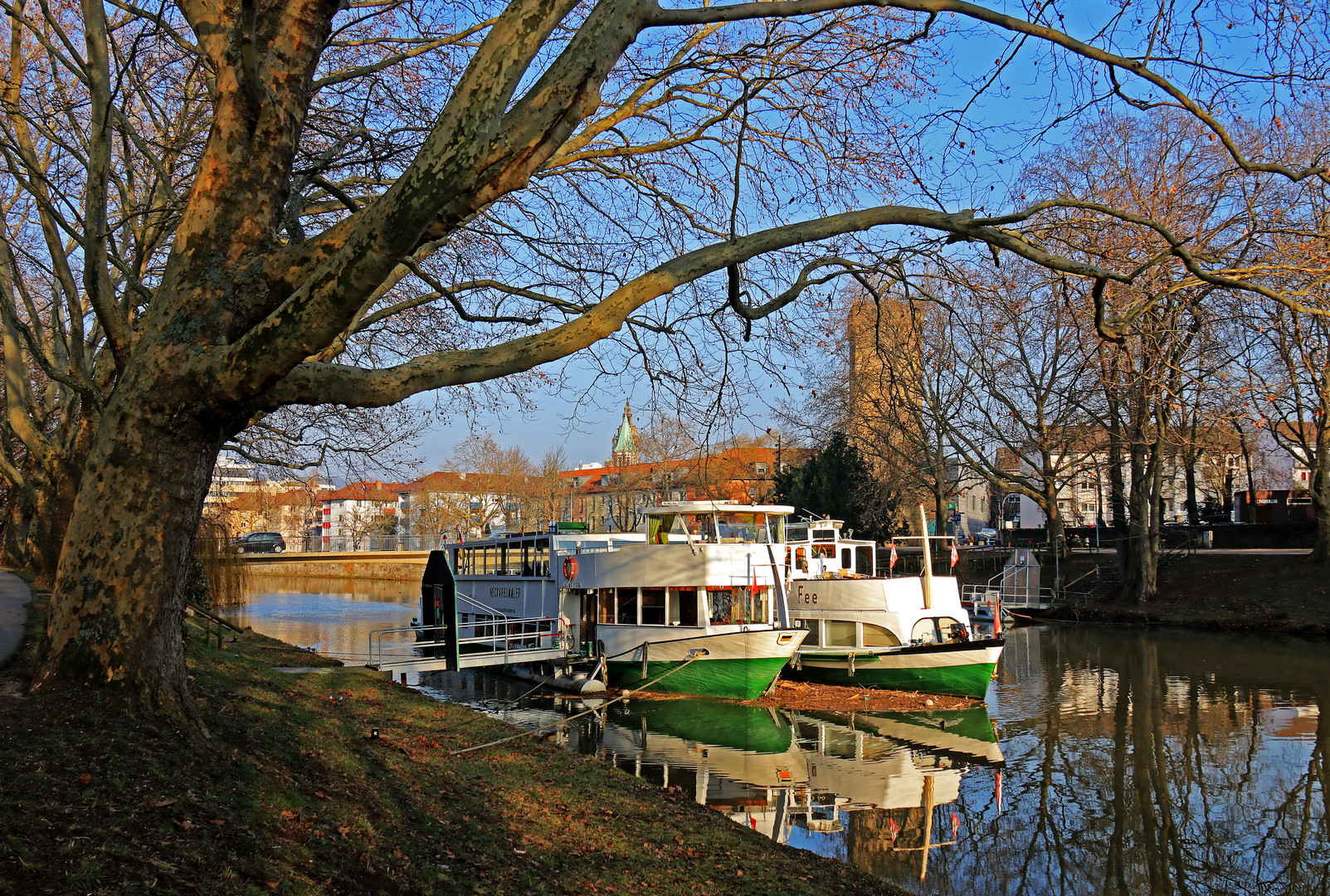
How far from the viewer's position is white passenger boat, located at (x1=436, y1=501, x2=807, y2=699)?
74.6ft

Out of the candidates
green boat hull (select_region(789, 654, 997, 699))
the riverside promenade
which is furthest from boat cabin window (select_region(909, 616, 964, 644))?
the riverside promenade

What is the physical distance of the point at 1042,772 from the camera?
52.9ft

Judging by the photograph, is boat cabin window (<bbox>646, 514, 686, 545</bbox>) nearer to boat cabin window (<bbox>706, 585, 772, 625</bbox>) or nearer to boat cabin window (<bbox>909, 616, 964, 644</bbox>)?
boat cabin window (<bbox>706, 585, 772, 625</bbox>)

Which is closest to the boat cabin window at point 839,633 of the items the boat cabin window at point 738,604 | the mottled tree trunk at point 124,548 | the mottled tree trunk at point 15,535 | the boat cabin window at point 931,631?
the boat cabin window at point 931,631

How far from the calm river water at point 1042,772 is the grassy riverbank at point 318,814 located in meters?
3.43

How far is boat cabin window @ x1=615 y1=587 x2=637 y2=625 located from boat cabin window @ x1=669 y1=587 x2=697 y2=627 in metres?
1.16

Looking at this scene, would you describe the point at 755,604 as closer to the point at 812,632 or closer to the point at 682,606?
the point at 682,606

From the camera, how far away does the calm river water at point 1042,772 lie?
38.5ft

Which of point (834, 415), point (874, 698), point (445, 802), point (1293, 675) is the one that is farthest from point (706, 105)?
point (834, 415)

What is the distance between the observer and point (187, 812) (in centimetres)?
546

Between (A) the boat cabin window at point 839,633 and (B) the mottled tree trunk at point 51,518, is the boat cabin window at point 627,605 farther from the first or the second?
(B) the mottled tree trunk at point 51,518

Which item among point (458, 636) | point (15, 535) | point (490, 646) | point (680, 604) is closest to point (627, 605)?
point (680, 604)

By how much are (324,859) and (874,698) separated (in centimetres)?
1924

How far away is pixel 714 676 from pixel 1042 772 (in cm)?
873
